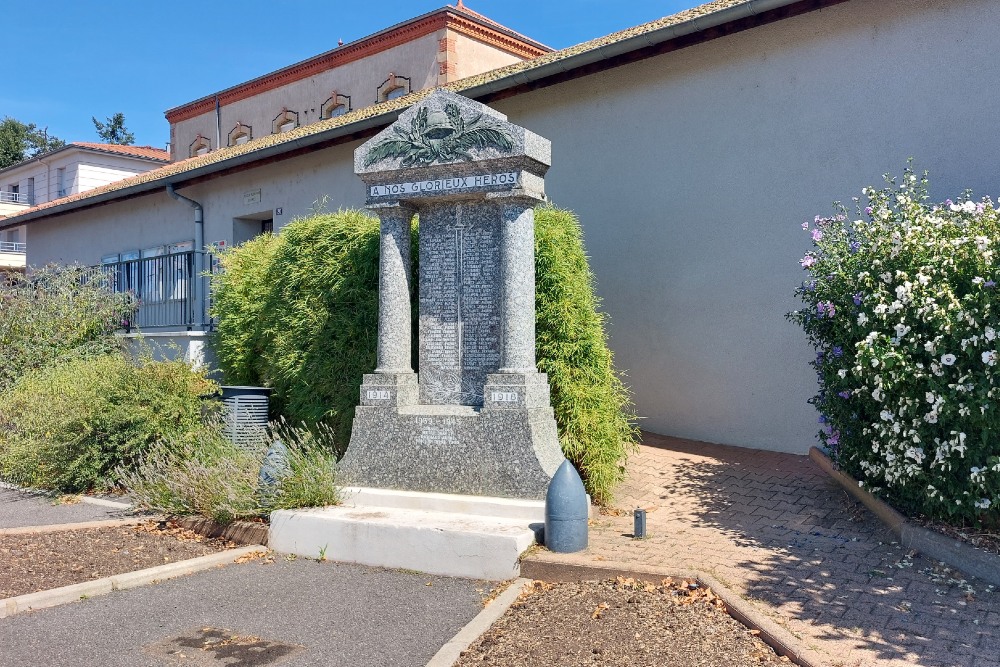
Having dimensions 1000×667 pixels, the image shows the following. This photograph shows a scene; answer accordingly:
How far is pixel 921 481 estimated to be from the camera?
17.9 feet

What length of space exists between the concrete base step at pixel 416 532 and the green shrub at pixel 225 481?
0.70 feet

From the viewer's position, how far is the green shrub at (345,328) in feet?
22.6

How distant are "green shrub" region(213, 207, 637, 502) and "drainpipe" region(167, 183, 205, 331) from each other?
1.99 meters

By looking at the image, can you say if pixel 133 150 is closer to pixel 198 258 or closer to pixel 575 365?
pixel 198 258

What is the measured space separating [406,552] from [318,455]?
139 centimetres

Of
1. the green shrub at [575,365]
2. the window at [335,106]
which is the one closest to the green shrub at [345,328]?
the green shrub at [575,365]

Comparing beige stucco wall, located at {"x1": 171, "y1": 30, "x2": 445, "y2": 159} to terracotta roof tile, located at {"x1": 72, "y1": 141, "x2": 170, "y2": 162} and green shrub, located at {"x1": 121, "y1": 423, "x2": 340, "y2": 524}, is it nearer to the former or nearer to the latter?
terracotta roof tile, located at {"x1": 72, "y1": 141, "x2": 170, "y2": 162}

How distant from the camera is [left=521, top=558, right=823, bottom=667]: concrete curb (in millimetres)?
3949

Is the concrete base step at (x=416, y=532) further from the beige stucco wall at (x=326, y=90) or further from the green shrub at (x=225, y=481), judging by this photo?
the beige stucco wall at (x=326, y=90)

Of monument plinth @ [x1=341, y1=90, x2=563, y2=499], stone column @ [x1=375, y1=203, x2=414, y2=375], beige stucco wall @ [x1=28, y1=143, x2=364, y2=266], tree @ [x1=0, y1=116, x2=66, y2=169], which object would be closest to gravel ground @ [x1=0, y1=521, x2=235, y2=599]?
monument plinth @ [x1=341, y1=90, x2=563, y2=499]

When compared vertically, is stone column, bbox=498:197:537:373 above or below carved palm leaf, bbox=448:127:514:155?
below

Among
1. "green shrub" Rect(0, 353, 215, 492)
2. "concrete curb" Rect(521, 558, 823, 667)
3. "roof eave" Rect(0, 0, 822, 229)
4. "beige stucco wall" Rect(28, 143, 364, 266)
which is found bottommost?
"concrete curb" Rect(521, 558, 823, 667)

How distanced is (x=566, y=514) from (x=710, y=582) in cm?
108

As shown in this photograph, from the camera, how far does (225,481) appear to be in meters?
6.80
